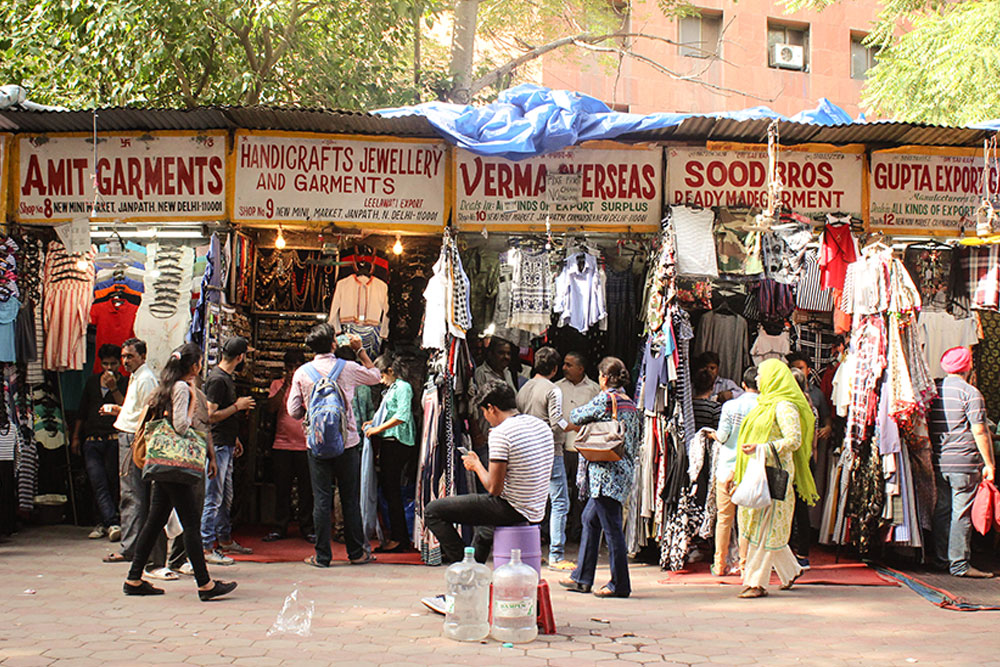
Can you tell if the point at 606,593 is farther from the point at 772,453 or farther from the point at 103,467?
the point at 103,467

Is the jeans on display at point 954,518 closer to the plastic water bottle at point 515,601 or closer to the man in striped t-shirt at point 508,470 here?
the man in striped t-shirt at point 508,470

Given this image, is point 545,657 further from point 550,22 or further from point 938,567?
point 550,22

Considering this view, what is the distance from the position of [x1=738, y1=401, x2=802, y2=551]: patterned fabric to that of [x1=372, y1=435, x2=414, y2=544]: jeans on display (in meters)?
2.98

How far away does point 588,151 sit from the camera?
28.5 feet

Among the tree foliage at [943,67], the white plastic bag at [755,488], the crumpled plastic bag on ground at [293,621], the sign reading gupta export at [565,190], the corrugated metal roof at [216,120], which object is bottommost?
the crumpled plastic bag on ground at [293,621]

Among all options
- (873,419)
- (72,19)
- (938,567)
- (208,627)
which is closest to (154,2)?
(72,19)

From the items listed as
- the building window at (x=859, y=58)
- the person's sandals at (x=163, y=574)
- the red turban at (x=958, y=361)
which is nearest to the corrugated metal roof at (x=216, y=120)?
the person's sandals at (x=163, y=574)

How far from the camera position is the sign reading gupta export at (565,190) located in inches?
340

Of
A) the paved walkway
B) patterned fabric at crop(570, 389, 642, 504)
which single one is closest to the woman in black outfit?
the paved walkway

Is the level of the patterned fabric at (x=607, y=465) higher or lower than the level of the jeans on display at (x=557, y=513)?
higher

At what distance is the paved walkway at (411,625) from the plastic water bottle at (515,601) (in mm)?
80

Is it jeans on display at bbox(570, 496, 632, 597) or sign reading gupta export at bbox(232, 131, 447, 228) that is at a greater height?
sign reading gupta export at bbox(232, 131, 447, 228)

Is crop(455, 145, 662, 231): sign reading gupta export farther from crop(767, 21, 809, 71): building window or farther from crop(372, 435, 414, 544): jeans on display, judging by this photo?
crop(767, 21, 809, 71): building window

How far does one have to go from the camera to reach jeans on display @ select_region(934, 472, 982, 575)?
781 cm
